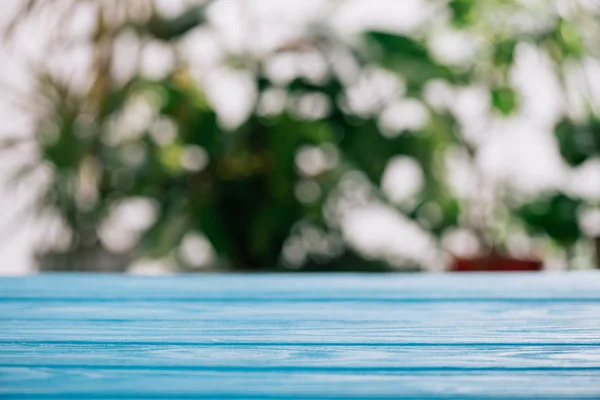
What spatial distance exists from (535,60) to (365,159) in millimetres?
704

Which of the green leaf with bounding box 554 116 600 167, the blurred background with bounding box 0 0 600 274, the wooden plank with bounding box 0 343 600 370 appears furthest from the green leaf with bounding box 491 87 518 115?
the wooden plank with bounding box 0 343 600 370

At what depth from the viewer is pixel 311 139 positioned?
2129 mm

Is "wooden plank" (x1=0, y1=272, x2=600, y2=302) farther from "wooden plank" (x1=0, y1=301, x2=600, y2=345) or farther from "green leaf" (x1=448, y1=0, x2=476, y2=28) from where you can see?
"green leaf" (x1=448, y1=0, x2=476, y2=28)

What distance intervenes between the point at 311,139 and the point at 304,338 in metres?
1.49

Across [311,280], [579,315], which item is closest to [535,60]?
[311,280]

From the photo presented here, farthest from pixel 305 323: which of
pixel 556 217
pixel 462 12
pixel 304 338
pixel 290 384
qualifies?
pixel 462 12

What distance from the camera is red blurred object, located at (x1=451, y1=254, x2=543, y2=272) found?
2080 mm

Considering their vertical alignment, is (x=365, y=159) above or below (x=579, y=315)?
above

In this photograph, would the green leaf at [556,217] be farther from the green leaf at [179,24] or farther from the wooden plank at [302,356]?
the wooden plank at [302,356]

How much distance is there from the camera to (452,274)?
42.4 inches

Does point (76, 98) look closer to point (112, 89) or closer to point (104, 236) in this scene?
point (112, 89)

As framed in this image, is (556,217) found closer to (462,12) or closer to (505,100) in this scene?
(505,100)

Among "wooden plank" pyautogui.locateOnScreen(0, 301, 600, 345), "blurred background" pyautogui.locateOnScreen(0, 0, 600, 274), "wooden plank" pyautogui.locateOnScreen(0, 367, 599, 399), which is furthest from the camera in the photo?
"blurred background" pyautogui.locateOnScreen(0, 0, 600, 274)

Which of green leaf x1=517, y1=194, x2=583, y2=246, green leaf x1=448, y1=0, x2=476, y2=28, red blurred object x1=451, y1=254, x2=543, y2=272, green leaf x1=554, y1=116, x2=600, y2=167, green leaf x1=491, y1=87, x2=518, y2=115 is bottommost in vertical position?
red blurred object x1=451, y1=254, x2=543, y2=272
